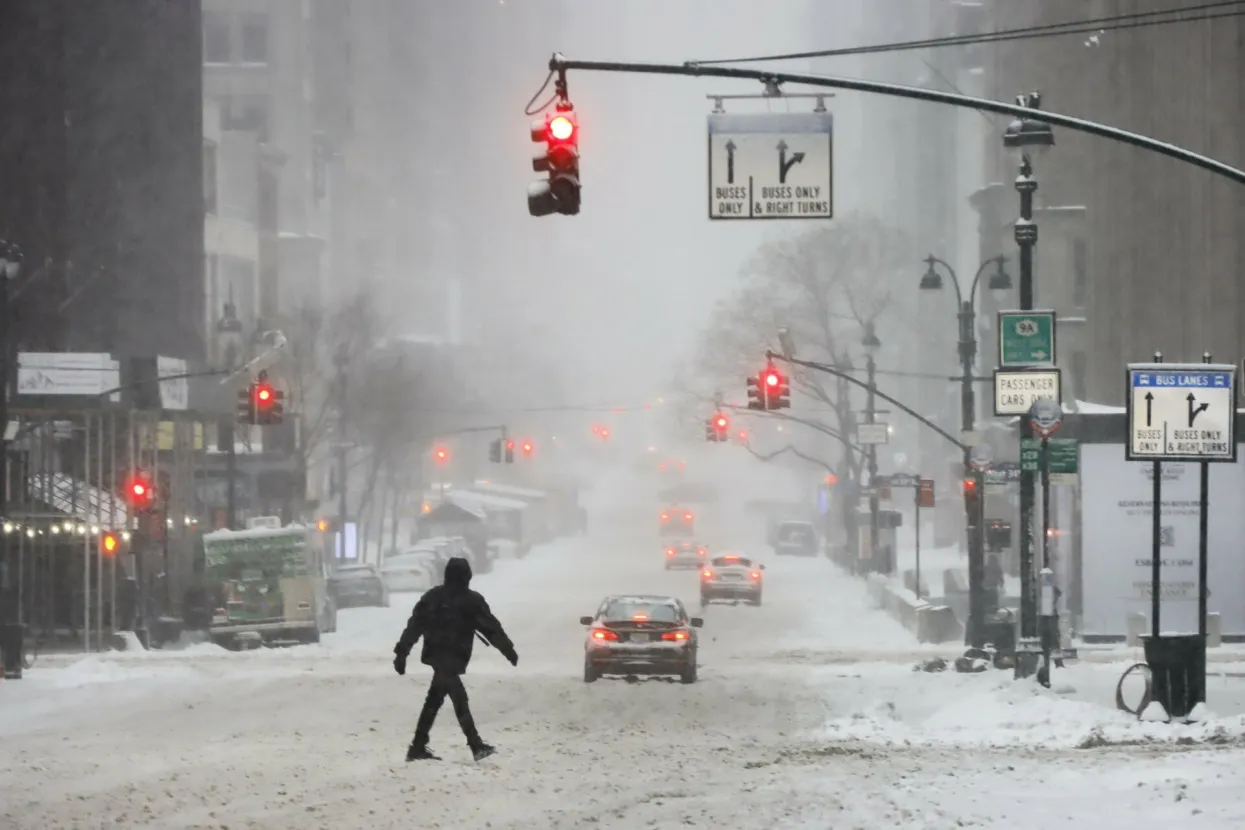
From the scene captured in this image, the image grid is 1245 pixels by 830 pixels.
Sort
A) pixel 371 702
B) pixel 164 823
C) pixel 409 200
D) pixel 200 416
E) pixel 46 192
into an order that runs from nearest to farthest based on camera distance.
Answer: pixel 164 823 < pixel 371 702 < pixel 200 416 < pixel 46 192 < pixel 409 200

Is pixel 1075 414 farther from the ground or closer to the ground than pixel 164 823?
farther from the ground

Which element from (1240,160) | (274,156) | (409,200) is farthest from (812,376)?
(409,200)

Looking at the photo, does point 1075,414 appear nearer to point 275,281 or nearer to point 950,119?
point 275,281

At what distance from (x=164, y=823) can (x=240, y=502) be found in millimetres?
60632

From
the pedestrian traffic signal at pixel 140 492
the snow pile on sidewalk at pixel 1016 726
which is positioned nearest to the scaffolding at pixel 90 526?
the pedestrian traffic signal at pixel 140 492

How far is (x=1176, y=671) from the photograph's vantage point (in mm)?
22984

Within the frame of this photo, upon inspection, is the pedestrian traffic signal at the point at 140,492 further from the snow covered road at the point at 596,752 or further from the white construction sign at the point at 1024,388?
the white construction sign at the point at 1024,388

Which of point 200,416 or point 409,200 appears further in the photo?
point 409,200

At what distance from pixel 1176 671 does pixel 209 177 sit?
63561 millimetres

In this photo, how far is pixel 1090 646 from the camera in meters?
42.8

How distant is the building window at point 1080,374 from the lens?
6994 cm

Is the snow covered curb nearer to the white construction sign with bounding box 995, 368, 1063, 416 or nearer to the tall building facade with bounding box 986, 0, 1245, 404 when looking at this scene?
the tall building facade with bounding box 986, 0, 1245, 404

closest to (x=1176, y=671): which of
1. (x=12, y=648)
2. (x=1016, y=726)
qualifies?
(x=1016, y=726)

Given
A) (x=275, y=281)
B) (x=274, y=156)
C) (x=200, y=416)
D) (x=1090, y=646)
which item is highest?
(x=274, y=156)
